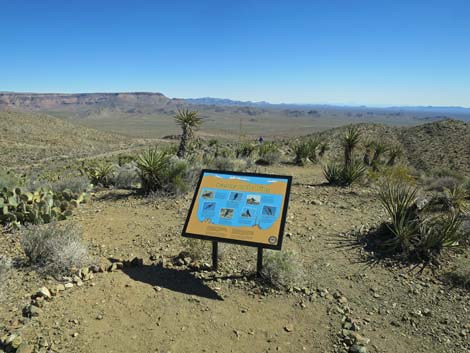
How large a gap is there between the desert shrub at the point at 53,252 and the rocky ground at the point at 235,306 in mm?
187

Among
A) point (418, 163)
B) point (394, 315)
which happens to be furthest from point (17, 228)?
point (418, 163)

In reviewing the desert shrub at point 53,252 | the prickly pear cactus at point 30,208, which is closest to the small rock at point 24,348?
the desert shrub at point 53,252

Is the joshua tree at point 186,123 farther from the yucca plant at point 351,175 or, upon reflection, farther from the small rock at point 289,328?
the small rock at point 289,328

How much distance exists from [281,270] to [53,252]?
2910mm

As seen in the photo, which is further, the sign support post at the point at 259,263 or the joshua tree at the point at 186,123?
the joshua tree at the point at 186,123

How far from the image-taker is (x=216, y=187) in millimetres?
4973

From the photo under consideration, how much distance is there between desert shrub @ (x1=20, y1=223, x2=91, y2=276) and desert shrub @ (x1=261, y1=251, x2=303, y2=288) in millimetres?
2339

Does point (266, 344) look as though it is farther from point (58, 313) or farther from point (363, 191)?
point (363, 191)

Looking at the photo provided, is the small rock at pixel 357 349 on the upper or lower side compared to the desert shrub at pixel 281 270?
lower

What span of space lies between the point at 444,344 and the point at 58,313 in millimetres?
3942

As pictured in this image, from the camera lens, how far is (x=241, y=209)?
15.3ft

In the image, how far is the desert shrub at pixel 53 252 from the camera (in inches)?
186

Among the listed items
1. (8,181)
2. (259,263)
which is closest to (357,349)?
(259,263)

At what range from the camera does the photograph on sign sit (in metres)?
4.45
